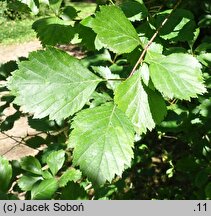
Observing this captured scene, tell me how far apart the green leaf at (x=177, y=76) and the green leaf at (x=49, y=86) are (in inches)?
8.1

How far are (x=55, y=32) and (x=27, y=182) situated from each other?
658 mm

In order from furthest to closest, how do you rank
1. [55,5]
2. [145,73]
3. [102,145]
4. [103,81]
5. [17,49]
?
[17,49] → [55,5] → [103,81] → [145,73] → [102,145]

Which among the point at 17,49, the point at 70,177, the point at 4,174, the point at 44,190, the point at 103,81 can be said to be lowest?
the point at 17,49

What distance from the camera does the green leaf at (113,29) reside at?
3.25ft

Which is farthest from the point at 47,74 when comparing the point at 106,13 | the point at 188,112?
the point at 188,112

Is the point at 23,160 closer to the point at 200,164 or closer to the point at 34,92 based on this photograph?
the point at 34,92

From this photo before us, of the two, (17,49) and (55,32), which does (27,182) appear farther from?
(17,49)

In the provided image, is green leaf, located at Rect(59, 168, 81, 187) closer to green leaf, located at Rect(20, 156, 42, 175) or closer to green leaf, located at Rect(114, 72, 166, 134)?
green leaf, located at Rect(20, 156, 42, 175)

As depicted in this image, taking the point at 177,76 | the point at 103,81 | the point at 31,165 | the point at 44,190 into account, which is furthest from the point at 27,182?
the point at 177,76

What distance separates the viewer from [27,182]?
148cm

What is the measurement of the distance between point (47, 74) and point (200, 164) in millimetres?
1252

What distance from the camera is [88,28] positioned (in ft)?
4.44

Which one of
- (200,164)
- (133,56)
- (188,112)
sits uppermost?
(133,56)

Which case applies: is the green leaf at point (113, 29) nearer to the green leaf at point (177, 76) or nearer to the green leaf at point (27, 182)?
the green leaf at point (177, 76)
